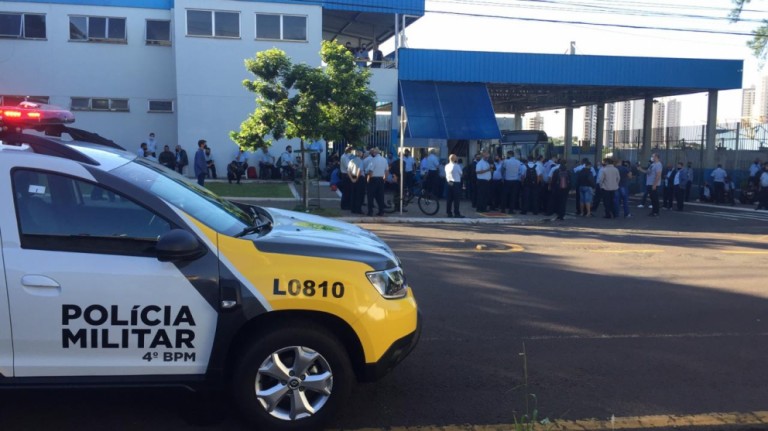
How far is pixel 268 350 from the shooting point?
4.11 metres

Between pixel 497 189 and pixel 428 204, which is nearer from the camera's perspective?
pixel 428 204

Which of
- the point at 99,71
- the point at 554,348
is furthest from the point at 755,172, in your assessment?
the point at 99,71

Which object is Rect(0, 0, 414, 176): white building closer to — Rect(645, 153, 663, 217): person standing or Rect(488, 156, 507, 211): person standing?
Rect(488, 156, 507, 211): person standing

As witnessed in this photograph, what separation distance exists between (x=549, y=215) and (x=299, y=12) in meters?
14.8

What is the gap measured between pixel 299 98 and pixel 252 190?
7489mm

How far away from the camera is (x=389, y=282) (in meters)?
4.43

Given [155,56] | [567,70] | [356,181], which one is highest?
[155,56]

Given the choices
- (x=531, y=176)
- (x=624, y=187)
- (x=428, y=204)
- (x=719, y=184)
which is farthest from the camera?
(x=719, y=184)

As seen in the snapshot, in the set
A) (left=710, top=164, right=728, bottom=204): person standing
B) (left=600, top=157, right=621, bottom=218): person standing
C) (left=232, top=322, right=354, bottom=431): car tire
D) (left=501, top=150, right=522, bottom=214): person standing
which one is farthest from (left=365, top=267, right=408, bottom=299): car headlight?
(left=710, top=164, right=728, bottom=204): person standing

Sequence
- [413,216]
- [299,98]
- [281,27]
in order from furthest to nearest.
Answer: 1. [281,27]
2. [413,216]
3. [299,98]

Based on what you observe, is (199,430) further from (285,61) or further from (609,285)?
(285,61)

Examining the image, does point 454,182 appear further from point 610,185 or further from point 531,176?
point 610,185

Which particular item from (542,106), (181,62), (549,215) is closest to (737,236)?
(549,215)

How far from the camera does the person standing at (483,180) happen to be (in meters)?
19.1
